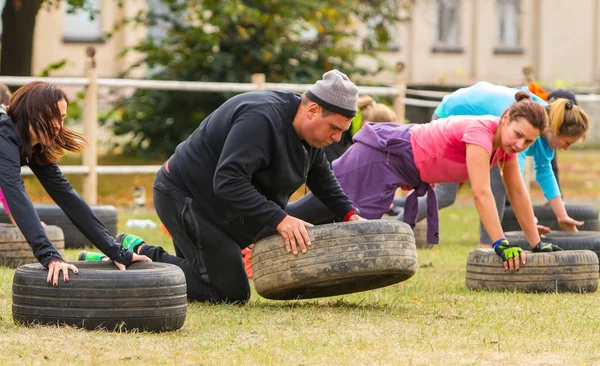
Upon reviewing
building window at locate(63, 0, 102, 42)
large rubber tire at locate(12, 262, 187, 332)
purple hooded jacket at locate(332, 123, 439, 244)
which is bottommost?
large rubber tire at locate(12, 262, 187, 332)

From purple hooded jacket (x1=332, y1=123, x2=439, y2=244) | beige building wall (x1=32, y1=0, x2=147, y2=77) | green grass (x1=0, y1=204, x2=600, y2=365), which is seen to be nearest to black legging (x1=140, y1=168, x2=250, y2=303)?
green grass (x1=0, y1=204, x2=600, y2=365)

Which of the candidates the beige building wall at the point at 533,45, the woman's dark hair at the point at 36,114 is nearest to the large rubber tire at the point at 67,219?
the woman's dark hair at the point at 36,114

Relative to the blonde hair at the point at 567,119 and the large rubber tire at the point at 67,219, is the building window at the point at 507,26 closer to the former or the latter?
the large rubber tire at the point at 67,219

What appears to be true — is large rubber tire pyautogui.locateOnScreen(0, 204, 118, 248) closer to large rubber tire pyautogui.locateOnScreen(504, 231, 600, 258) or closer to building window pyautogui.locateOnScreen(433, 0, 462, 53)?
large rubber tire pyautogui.locateOnScreen(504, 231, 600, 258)

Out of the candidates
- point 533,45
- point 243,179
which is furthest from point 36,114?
point 533,45

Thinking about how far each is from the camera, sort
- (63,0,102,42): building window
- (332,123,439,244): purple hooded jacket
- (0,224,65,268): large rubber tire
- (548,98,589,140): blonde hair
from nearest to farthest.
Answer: (332,123,439,244): purple hooded jacket → (548,98,589,140): blonde hair → (0,224,65,268): large rubber tire → (63,0,102,42): building window

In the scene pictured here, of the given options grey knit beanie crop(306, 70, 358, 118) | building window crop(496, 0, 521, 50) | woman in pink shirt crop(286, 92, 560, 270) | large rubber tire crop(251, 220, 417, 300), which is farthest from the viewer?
building window crop(496, 0, 521, 50)

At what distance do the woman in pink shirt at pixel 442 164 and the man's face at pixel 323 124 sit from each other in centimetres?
129

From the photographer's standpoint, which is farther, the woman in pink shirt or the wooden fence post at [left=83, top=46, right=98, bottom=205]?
the wooden fence post at [left=83, top=46, right=98, bottom=205]

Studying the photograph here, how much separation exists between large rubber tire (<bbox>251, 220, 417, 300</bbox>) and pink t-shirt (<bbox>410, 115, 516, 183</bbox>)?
1086 millimetres

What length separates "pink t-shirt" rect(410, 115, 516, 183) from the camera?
685 cm

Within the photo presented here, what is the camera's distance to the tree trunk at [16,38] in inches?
659

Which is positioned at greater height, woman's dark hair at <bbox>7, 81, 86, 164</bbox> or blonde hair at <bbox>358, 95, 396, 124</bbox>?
woman's dark hair at <bbox>7, 81, 86, 164</bbox>

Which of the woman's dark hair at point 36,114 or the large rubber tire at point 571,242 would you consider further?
the large rubber tire at point 571,242
